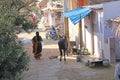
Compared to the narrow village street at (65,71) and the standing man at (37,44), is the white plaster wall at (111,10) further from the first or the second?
the standing man at (37,44)

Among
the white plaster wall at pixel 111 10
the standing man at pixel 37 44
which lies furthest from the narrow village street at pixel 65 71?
the white plaster wall at pixel 111 10

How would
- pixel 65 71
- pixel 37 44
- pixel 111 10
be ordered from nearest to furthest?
1. pixel 65 71
2. pixel 111 10
3. pixel 37 44

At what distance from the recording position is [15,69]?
7949 mm

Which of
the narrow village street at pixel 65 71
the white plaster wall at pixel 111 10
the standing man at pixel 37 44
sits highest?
the white plaster wall at pixel 111 10

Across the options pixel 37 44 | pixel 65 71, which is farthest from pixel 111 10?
pixel 37 44

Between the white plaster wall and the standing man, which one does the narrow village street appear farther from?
the white plaster wall

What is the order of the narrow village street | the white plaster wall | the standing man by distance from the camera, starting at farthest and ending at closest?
the standing man < the white plaster wall < the narrow village street

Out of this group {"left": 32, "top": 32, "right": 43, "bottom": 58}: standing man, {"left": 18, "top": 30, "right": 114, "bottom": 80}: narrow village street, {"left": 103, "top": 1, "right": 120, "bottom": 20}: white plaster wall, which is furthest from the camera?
{"left": 32, "top": 32, "right": 43, "bottom": 58}: standing man

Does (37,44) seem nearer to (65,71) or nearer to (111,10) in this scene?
(65,71)

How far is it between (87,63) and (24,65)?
379 inches

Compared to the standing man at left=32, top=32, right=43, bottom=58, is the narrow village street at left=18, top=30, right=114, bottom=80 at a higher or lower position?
lower

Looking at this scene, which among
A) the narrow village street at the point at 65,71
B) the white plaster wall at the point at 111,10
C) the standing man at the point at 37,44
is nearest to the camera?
the narrow village street at the point at 65,71

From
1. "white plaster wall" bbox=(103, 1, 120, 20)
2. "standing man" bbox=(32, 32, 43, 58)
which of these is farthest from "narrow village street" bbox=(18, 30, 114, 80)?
"white plaster wall" bbox=(103, 1, 120, 20)

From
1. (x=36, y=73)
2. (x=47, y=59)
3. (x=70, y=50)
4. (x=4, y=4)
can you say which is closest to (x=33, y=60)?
(x=47, y=59)
